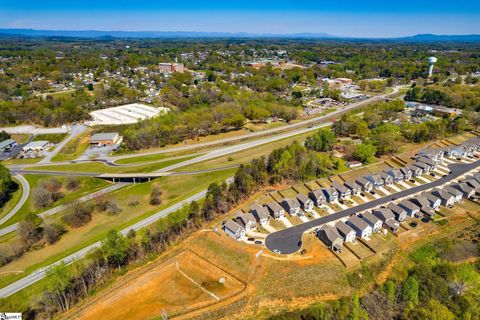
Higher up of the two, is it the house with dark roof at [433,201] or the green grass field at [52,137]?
the house with dark roof at [433,201]

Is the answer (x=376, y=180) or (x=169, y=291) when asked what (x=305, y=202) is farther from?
(x=169, y=291)

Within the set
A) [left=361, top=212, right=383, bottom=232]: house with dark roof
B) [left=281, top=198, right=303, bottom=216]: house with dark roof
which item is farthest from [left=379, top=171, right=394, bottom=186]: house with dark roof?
[left=281, top=198, right=303, bottom=216]: house with dark roof

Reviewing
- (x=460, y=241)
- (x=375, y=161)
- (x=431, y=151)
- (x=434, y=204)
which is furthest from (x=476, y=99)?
(x=460, y=241)

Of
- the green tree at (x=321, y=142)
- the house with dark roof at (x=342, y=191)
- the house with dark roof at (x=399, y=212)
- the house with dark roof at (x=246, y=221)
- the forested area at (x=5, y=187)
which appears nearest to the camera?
the house with dark roof at (x=246, y=221)

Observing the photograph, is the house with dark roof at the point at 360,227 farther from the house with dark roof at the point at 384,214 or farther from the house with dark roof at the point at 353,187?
the house with dark roof at the point at 353,187

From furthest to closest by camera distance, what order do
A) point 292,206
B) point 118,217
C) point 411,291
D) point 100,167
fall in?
point 100,167 → point 118,217 → point 292,206 → point 411,291

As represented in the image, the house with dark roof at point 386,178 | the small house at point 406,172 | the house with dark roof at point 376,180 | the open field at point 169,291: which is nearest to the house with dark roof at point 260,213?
the open field at point 169,291

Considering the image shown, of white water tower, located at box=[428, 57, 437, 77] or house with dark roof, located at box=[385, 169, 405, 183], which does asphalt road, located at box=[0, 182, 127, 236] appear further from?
white water tower, located at box=[428, 57, 437, 77]

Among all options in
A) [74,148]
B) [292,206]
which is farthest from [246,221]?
[74,148]
